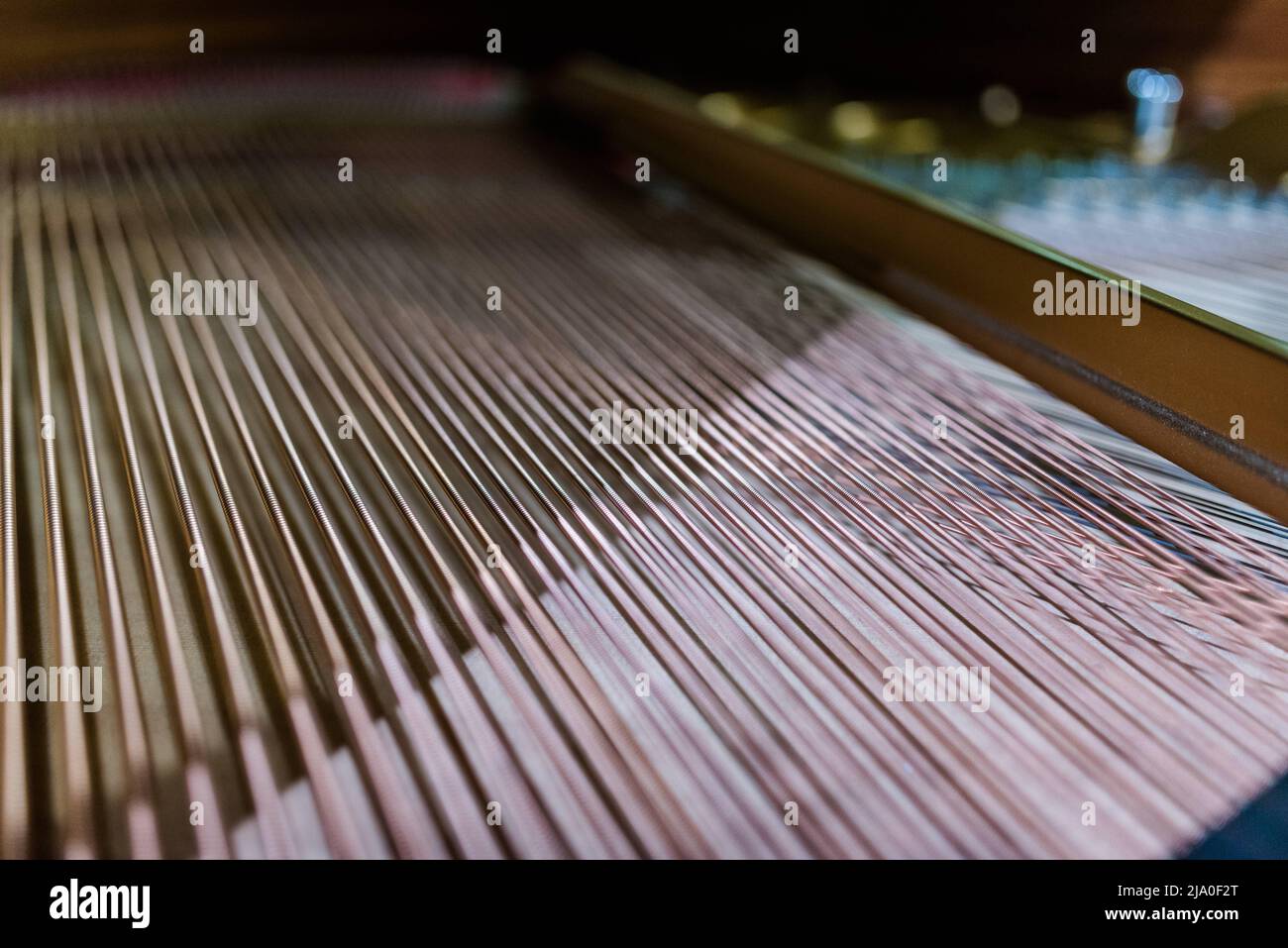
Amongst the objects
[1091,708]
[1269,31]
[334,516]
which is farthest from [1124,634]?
[1269,31]

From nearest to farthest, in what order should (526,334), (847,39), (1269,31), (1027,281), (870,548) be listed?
(870,548)
(1027,281)
(526,334)
(1269,31)
(847,39)

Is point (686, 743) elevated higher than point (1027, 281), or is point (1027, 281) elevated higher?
point (1027, 281)

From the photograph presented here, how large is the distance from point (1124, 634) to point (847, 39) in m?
2.75

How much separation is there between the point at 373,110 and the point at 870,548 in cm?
223

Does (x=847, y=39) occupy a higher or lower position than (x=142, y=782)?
higher

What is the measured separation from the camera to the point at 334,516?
1107 millimetres

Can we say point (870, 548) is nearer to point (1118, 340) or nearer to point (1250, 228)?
point (1118, 340)

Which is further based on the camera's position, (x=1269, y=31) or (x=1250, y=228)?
(x=1269, y=31)

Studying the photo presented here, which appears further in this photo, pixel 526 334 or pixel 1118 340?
pixel 526 334

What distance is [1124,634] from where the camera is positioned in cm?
95

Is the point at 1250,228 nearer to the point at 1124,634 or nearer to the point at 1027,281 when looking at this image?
the point at 1027,281
